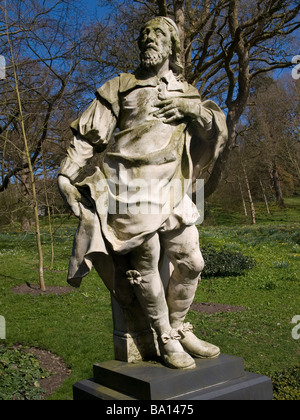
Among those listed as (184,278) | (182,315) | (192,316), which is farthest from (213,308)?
(184,278)

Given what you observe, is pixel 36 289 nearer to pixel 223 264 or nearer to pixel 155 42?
pixel 223 264

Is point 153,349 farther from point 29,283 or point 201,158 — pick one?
point 29,283

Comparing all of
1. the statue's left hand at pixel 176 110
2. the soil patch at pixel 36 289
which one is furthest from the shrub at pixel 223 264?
the statue's left hand at pixel 176 110

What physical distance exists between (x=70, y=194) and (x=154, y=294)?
94 centimetres

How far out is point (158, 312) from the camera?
339cm

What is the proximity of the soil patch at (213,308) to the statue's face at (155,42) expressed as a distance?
21.5 ft

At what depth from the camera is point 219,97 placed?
16.9 meters

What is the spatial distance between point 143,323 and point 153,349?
0.21m

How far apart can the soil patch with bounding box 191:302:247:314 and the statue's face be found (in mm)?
6557

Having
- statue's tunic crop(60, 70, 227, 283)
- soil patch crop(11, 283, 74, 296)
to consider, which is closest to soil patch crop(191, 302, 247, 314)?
soil patch crop(11, 283, 74, 296)

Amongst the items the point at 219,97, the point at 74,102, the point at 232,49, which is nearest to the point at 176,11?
the point at 232,49

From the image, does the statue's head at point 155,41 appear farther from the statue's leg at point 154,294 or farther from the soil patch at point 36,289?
the soil patch at point 36,289

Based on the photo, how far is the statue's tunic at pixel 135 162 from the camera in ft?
10.6

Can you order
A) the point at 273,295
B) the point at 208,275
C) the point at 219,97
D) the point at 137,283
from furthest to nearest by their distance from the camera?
the point at 219,97 → the point at 208,275 → the point at 273,295 → the point at 137,283
